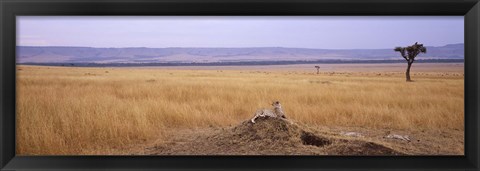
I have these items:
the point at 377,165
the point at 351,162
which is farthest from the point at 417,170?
the point at 351,162

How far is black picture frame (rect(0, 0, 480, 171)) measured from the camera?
2.99m

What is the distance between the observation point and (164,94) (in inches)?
247

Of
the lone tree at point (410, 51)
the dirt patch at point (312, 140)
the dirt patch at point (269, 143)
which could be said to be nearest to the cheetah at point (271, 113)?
the dirt patch at point (269, 143)

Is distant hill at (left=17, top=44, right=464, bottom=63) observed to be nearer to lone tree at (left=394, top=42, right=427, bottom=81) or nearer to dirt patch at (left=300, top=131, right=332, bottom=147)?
lone tree at (left=394, top=42, right=427, bottom=81)

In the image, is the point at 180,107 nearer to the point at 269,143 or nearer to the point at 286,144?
the point at 269,143

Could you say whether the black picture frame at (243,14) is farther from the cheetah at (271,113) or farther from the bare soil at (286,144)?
the cheetah at (271,113)

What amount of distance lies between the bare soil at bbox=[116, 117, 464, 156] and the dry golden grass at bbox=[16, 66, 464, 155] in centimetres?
23

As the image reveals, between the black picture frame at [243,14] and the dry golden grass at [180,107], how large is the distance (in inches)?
6.2

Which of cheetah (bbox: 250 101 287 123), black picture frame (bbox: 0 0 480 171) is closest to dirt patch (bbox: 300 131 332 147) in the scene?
cheetah (bbox: 250 101 287 123)

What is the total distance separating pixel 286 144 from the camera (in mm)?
3691

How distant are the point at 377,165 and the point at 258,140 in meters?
1.11

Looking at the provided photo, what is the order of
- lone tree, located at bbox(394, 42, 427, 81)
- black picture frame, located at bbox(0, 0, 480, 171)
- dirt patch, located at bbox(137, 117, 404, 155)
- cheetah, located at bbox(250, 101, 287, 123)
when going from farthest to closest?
lone tree, located at bbox(394, 42, 427, 81) < cheetah, located at bbox(250, 101, 287, 123) < dirt patch, located at bbox(137, 117, 404, 155) < black picture frame, located at bbox(0, 0, 480, 171)

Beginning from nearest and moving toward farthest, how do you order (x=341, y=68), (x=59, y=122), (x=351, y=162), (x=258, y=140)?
1. (x=351, y=162)
2. (x=258, y=140)
3. (x=59, y=122)
4. (x=341, y=68)

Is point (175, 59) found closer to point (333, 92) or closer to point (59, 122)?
point (59, 122)
